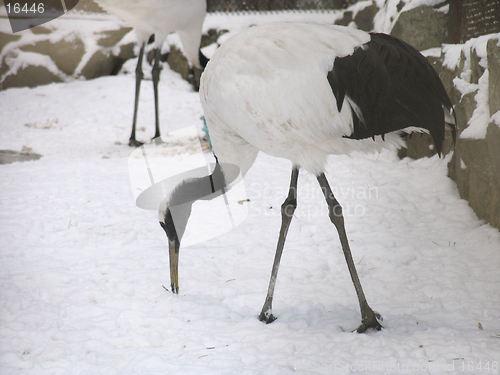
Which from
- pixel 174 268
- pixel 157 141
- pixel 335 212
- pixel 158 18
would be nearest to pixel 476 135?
pixel 335 212

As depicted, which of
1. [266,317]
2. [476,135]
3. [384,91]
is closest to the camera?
[384,91]

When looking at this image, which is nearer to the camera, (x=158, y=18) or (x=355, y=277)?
(x=355, y=277)

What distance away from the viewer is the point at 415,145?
3863 mm

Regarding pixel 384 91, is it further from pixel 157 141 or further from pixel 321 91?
pixel 157 141

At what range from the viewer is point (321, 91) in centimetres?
169

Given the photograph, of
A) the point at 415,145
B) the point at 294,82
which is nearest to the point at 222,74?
the point at 294,82

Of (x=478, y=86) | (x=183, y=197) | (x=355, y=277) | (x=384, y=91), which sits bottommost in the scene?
(x=355, y=277)

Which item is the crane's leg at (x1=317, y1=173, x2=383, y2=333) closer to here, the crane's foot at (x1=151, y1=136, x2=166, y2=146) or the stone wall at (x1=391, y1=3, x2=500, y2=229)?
the stone wall at (x1=391, y1=3, x2=500, y2=229)

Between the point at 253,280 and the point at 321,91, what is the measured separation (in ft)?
3.53

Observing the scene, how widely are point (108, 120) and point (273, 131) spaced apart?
4159mm

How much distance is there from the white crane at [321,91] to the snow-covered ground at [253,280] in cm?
29

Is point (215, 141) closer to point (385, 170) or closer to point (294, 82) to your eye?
point (294, 82)

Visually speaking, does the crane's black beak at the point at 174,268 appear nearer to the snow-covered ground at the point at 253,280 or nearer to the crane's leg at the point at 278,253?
the snow-covered ground at the point at 253,280

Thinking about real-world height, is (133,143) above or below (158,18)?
below
